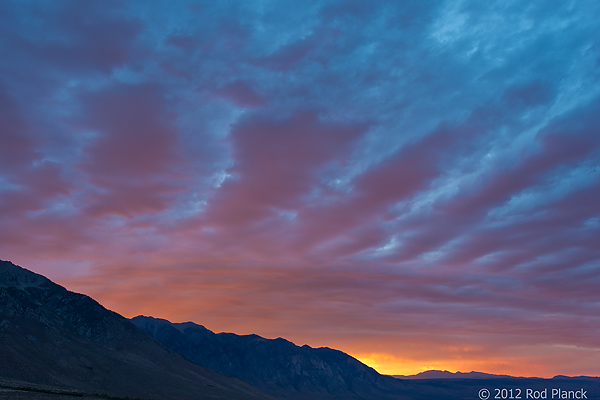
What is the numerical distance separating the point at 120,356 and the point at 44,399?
131 meters

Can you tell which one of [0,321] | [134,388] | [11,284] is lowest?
[134,388]

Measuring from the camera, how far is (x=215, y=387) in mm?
177125

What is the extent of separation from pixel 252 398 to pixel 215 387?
1702cm

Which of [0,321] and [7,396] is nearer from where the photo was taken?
[7,396]

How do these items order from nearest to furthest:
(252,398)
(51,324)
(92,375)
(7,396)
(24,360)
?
(7,396), (24,360), (92,375), (51,324), (252,398)

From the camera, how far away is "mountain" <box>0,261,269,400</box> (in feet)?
428

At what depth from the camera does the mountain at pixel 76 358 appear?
130375mm

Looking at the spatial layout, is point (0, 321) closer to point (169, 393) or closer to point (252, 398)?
point (169, 393)

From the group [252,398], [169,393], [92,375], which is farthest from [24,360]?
[252,398]

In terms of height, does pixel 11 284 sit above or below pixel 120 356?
above

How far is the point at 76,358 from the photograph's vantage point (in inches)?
6043

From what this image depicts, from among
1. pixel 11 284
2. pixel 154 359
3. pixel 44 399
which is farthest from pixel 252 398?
pixel 44 399

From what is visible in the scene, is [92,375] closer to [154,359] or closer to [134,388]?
[134,388]

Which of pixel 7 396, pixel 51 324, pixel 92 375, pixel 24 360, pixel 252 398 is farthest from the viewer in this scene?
pixel 252 398
